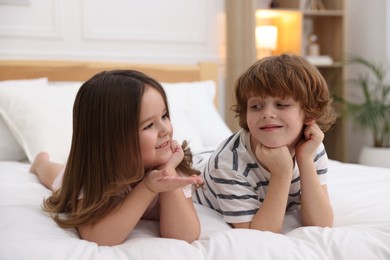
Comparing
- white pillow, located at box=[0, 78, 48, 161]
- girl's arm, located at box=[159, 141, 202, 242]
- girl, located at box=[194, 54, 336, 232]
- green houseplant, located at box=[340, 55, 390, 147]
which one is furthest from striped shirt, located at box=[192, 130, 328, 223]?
green houseplant, located at box=[340, 55, 390, 147]

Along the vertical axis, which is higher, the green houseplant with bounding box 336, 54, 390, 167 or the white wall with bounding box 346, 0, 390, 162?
the white wall with bounding box 346, 0, 390, 162

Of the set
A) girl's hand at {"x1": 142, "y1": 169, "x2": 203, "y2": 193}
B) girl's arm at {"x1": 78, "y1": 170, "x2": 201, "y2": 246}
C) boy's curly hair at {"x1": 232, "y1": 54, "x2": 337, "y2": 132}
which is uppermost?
boy's curly hair at {"x1": 232, "y1": 54, "x2": 337, "y2": 132}

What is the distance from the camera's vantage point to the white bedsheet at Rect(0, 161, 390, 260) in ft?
3.33

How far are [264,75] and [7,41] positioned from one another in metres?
2.14

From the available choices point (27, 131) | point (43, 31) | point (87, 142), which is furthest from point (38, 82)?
point (87, 142)

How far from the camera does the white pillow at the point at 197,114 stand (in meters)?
2.53

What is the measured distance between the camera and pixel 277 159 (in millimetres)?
1229

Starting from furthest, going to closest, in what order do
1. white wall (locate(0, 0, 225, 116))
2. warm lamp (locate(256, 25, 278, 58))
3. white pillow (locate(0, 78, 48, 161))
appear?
warm lamp (locate(256, 25, 278, 58)), white wall (locate(0, 0, 225, 116)), white pillow (locate(0, 78, 48, 161))

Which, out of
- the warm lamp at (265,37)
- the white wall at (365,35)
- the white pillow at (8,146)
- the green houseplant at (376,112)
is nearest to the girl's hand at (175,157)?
the white pillow at (8,146)

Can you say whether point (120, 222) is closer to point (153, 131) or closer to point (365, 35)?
point (153, 131)

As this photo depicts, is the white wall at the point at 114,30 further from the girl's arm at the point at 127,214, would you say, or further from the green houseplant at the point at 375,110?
the girl's arm at the point at 127,214

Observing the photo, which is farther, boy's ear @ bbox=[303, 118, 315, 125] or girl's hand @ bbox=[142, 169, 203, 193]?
boy's ear @ bbox=[303, 118, 315, 125]

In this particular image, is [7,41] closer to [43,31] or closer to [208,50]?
[43,31]

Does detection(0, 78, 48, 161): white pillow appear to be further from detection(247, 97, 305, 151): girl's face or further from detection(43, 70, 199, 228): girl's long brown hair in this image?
detection(247, 97, 305, 151): girl's face
